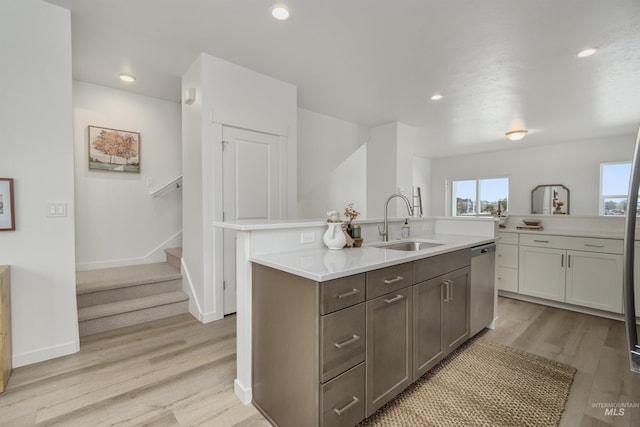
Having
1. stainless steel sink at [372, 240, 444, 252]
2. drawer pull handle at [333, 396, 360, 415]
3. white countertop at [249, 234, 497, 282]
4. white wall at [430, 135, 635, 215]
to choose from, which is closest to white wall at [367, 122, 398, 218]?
stainless steel sink at [372, 240, 444, 252]

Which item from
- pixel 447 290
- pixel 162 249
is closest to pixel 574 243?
pixel 447 290

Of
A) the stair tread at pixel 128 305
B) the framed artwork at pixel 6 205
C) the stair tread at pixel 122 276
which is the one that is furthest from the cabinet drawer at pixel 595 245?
the framed artwork at pixel 6 205

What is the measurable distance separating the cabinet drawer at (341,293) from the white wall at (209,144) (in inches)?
77.6

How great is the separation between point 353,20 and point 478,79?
73.2 inches

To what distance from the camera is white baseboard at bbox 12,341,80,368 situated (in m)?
2.09

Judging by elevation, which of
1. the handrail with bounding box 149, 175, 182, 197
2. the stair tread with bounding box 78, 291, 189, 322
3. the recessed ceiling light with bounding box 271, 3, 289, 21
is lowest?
the stair tread with bounding box 78, 291, 189, 322

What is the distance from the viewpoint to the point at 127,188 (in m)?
3.80

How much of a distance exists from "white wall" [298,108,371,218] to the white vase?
2649 millimetres

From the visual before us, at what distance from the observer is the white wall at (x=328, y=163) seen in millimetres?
4637

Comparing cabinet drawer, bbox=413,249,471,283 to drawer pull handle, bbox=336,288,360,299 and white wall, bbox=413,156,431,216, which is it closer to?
drawer pull handle, bbox=336,288,360,299

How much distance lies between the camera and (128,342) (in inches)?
98.5

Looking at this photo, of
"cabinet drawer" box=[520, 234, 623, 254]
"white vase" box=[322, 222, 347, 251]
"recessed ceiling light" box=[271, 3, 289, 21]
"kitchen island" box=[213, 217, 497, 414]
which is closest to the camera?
"kitchen island" box=[213, 217, 497, 414]

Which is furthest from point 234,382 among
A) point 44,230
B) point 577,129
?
point 577,129

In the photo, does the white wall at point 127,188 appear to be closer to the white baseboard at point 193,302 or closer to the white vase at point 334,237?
the white baseboard at point 193,302
